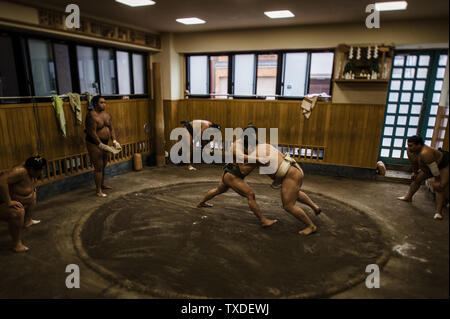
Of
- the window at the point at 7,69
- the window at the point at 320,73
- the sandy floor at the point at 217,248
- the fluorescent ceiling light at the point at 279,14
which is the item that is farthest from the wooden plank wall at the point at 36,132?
the window at the point at 320,73

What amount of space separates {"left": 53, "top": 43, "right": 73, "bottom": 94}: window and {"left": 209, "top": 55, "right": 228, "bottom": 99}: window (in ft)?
9.23

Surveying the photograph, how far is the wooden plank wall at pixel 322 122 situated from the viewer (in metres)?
5.24

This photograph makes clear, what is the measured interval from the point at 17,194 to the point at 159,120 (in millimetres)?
3530

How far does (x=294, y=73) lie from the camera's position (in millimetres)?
5750

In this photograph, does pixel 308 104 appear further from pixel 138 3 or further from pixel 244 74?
pixel 138 3

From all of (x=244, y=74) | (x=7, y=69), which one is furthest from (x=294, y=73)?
(x=7, y=69)

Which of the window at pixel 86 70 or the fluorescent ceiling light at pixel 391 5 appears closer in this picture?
the fluorescent ceiling light at pixel 391 5

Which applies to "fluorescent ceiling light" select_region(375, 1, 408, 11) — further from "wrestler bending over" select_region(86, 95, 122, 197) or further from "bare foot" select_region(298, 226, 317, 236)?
"wrestler bending over" select_region(86, 95, 122, 197)

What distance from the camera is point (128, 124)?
584cm

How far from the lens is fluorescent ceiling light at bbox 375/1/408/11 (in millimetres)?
3454

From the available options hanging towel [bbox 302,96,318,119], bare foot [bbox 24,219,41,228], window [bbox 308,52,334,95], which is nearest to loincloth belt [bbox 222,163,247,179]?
bare foot [bbox 24,219,41,228]

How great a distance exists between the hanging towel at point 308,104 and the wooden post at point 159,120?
9.34 ft

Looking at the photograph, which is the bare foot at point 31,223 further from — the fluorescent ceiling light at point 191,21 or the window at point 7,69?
the fluorescent ceiling light at point 191,21

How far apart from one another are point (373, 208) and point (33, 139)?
15.5ft
